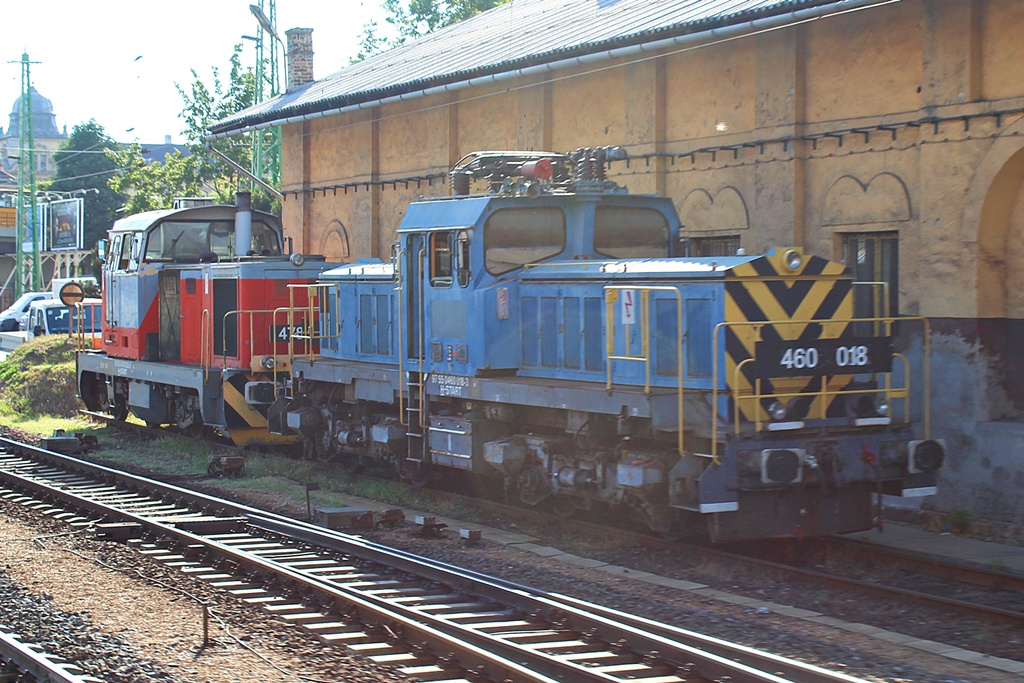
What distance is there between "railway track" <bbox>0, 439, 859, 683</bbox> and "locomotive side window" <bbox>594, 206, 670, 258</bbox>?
12.3ft

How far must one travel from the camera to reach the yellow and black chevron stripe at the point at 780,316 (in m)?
9.02

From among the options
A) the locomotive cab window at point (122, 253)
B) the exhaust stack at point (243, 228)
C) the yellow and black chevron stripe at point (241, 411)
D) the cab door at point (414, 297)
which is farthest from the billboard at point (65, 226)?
the cab door at point (414, 297)

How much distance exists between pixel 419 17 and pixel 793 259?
4011 centimetres

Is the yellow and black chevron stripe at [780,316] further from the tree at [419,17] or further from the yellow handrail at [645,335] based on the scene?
the tree at [419,17]

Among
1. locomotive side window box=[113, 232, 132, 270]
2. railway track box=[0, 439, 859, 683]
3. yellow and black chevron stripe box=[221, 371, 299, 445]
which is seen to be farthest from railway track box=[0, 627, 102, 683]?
locomotive side window box=[113, 232, 132, 270]

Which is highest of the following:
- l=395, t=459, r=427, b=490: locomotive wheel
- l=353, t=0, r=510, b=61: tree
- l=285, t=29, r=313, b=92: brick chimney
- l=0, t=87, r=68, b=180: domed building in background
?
l=0, t=87, r=68, b=180: domed building in background

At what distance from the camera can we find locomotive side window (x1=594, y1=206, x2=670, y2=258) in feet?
37.0

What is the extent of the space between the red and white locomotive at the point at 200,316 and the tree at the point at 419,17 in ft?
84.7

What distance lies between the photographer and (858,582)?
27.4 ft

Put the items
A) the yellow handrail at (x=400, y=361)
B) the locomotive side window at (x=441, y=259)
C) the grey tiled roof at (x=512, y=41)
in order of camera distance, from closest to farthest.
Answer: the locomotive side window at (x=441, y=259), the yellow handrail at (x=400, y=361), the grey tiled roof at (x=512, y=41)

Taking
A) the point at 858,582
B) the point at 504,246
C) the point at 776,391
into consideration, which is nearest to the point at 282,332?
the point at 504,246

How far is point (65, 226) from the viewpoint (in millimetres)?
53625

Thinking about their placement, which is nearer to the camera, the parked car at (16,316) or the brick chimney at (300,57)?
the brick chimney at (300,57)

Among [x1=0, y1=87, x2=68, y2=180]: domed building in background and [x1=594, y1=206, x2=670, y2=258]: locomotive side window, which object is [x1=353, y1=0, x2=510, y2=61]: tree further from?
[x1=0, y1=87, x2=68, y2=180]: domed building in background
